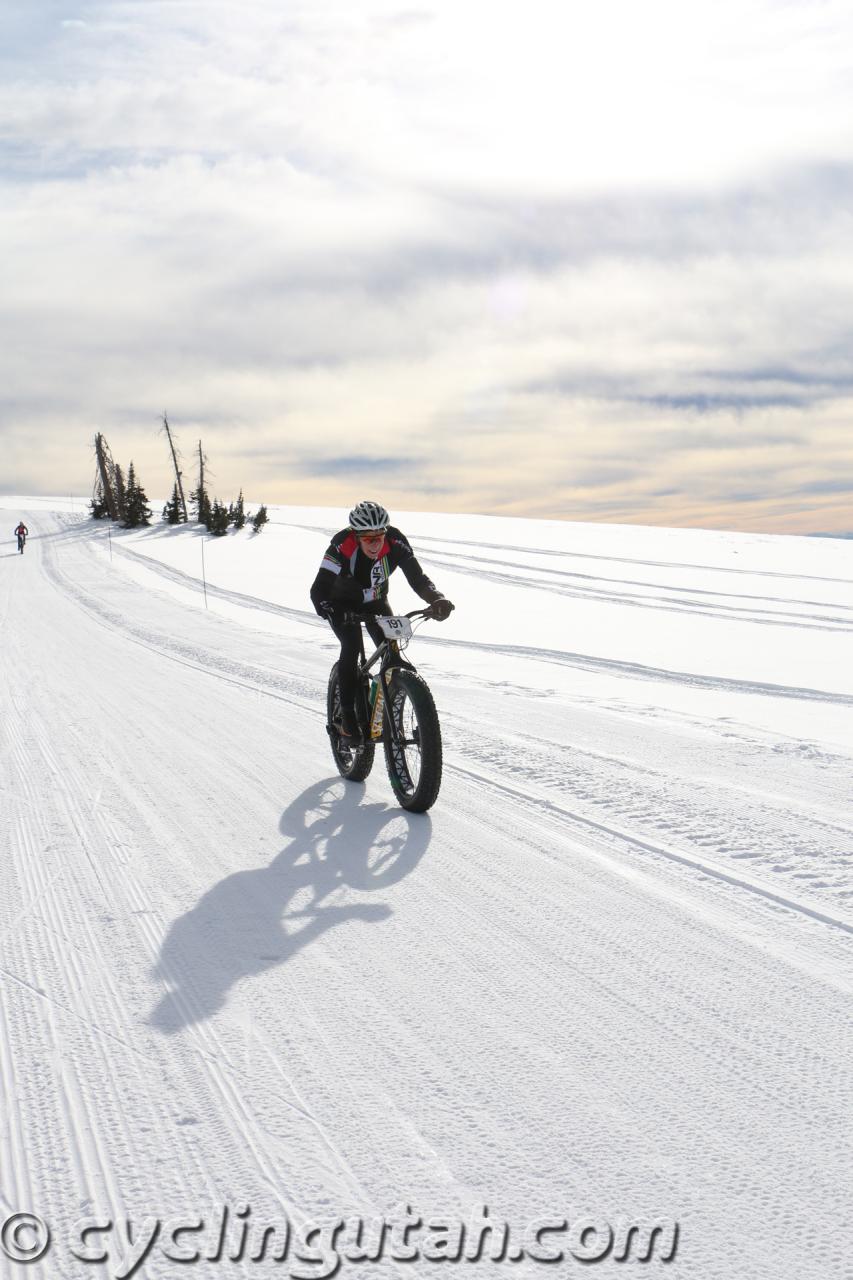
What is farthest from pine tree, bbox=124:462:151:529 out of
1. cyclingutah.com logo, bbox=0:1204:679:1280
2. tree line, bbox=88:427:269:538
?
cyclingutah.com logo, bbox=0:1204:679:1280

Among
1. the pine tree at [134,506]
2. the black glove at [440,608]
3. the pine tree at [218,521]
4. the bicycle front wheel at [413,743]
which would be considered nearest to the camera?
the bicycle front wheel at [413,743]

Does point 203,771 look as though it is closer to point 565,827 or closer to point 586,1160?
point 565,827

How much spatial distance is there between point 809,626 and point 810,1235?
18649mm

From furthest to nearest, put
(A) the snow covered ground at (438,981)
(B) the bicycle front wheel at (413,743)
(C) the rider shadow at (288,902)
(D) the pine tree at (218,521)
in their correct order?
(D) the pine tree at (218,521) < (B) the bicycle front wheel at (413,743) < (C) the rider shadow at (288,902) < (A) the snow covered ground at (438,981)

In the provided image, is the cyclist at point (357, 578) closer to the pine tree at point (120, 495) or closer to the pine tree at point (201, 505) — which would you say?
the pine tree at point (201, 505)

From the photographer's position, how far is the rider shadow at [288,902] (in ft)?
11.4

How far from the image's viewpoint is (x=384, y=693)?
623cm

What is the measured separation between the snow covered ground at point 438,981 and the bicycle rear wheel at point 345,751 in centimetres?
17

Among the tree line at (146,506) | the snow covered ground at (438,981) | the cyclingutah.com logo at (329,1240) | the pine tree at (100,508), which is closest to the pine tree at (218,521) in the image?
the tree line at (146,506)

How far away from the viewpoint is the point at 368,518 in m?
6.29

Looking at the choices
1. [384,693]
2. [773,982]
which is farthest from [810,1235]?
[384,693]

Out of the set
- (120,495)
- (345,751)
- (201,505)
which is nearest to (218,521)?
(201,505)

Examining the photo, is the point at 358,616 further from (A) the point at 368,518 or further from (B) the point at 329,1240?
(B) the point at 329,1240

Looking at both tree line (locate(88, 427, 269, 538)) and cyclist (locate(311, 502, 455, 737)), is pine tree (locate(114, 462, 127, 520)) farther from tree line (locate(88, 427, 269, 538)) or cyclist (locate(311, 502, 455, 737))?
cyclist (locate(311, 502, 455, 737))
